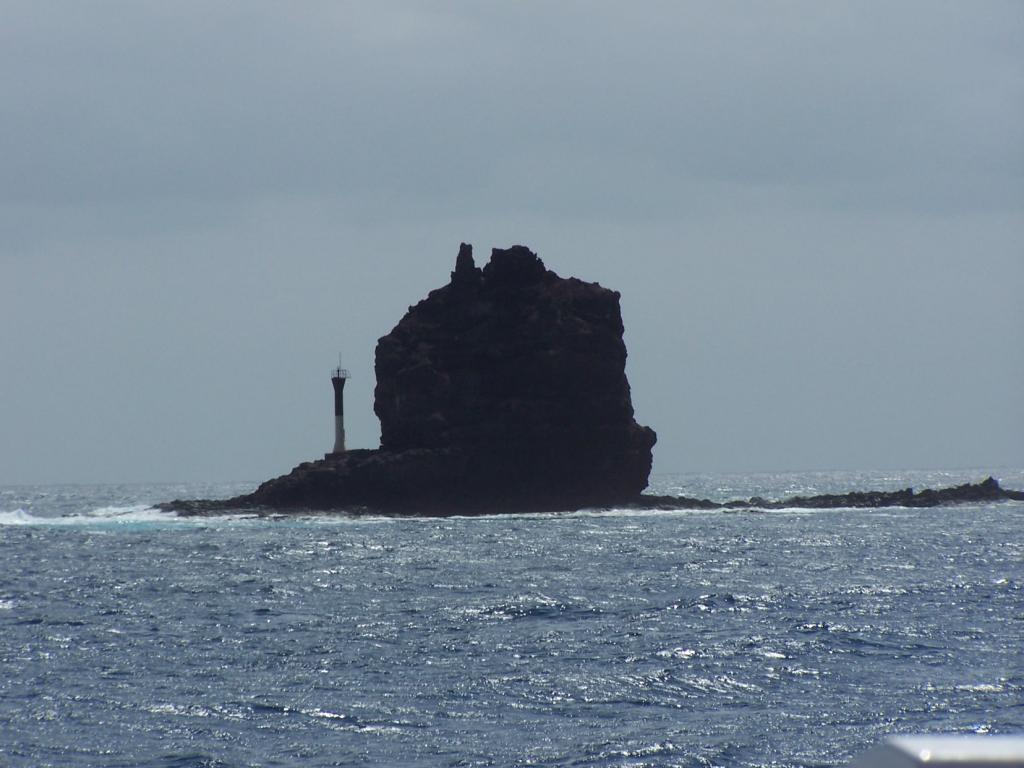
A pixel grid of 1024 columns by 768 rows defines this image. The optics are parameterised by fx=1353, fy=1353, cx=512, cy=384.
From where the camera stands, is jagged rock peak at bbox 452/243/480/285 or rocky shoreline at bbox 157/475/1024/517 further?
jagged rock peak at bbox 452/243/480/285

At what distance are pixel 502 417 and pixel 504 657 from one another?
73.1 m

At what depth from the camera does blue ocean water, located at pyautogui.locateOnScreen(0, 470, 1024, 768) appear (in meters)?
19.9

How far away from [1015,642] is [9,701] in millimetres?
20491

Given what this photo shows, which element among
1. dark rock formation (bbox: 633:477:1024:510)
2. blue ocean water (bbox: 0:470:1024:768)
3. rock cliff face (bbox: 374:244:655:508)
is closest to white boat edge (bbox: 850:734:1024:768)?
blue ocean water (bbox: 0:470:1024:768)

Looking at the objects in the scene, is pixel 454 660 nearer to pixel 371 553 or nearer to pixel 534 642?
pixel 534 642

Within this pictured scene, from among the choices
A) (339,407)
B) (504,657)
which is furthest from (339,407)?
(504,657)

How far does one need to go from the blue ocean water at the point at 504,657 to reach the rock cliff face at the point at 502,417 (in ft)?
132

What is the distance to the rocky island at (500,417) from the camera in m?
97.8

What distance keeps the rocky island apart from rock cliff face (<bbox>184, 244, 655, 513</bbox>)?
3.9 inches

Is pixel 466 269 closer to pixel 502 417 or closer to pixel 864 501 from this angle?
pixel 502 417

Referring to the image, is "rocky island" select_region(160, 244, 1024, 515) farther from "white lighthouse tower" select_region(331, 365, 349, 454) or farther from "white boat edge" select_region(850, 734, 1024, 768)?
"white boat edge" select_region(850, 734, 1024, 768)

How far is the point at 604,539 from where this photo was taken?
2616 inches

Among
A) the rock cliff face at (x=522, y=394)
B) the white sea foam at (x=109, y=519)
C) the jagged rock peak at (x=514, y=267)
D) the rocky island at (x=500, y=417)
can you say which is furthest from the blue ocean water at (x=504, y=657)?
the jagged rock peak at (x=514, y=267)

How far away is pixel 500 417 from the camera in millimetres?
100500
